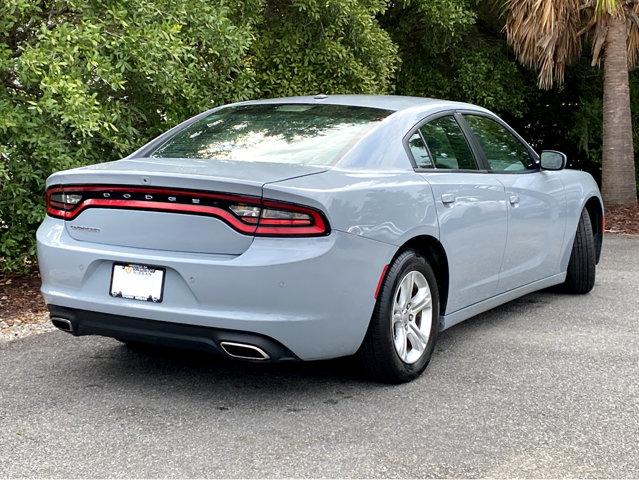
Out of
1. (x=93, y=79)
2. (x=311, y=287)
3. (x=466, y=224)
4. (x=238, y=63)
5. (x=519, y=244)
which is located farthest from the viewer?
(x=238, y=63)

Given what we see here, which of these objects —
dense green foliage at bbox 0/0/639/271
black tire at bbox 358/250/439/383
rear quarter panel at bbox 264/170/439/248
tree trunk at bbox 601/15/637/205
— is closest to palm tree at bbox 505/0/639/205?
tree trunk at bbox 601/15/637/205

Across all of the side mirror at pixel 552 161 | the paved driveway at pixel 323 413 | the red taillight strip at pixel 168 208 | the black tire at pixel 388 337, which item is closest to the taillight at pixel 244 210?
the red taillight strip at pixel 168 208

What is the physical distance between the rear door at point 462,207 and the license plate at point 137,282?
1589mm

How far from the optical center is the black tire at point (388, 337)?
425cm

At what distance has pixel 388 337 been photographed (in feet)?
14.1

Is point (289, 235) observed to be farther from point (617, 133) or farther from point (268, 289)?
point (617, 133)

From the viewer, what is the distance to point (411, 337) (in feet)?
15.1

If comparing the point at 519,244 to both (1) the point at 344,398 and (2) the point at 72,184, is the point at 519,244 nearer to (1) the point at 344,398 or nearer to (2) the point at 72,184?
(1) the point at 344,398

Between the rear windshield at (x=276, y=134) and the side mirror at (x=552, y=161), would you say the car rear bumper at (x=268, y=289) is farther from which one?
the side mirror at (x=552, y=161)

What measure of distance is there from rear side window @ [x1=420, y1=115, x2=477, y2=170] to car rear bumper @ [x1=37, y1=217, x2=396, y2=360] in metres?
1.05

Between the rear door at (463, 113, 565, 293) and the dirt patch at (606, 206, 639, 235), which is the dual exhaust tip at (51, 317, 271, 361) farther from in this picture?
the dirt patch at (606, 206, 639, 235)

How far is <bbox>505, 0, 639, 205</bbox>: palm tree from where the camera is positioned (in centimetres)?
1298

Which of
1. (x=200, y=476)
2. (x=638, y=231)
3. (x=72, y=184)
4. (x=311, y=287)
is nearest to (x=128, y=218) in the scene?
(x=72, y=184)

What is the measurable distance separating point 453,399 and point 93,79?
14.0 feet
